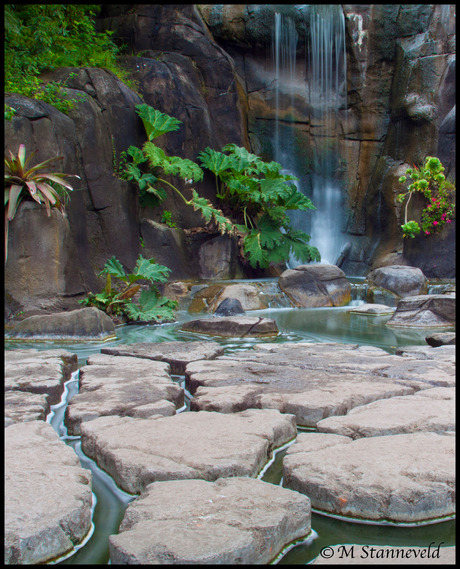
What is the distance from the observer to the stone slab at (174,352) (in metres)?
4.32

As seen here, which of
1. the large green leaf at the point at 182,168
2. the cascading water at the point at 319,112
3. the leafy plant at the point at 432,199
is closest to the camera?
the large green leaf at the point at 182,168

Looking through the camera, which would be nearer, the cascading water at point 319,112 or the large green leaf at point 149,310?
the large green leaf at point 149,310

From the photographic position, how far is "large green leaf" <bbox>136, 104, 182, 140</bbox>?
11937 millimetres

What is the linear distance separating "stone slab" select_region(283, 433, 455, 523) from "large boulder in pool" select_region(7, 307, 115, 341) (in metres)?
4.97

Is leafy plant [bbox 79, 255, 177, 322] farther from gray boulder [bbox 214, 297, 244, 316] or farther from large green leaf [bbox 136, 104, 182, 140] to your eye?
large green leaf [bbox 136, 104, 182, 140]

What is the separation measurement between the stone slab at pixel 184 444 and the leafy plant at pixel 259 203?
10001mm

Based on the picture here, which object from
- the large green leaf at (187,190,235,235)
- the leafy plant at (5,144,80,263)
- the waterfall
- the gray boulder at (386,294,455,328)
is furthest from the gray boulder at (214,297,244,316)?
the waterfall

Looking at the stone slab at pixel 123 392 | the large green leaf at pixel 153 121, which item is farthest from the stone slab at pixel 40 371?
the large green leaf at pixel 153 121

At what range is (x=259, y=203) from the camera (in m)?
13.8

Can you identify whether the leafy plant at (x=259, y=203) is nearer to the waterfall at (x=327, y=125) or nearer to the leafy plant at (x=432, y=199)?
the leafy plant at (x=432, y=199)

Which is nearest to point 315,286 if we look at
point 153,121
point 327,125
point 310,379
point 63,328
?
point 153,121

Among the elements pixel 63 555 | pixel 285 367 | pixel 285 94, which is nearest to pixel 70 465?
pixel 63 555

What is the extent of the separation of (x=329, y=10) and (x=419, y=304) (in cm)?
1238

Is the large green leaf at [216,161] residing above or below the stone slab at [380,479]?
above
